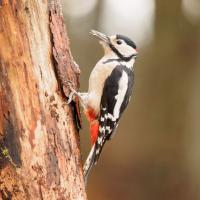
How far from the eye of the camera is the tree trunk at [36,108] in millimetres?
3543

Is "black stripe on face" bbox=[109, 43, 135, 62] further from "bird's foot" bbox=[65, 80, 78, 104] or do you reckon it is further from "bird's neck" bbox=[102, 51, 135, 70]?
"bird's foot" bbox=[65, 80, 78, 104]

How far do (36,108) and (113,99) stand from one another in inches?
39.5

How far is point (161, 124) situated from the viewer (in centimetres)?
955

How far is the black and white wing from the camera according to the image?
445 centimetres

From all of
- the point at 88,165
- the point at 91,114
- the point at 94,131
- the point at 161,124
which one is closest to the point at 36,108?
the point at 88,165

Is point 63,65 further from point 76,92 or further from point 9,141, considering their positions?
Answer: point 9,141

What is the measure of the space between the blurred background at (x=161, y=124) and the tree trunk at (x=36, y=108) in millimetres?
5492

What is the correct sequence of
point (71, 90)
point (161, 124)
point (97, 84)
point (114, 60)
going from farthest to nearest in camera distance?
point (161, 124), point (114, 60), point (97, 84), point (71, 90)

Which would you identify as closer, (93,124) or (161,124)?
(93,124)

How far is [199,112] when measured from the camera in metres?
9.30

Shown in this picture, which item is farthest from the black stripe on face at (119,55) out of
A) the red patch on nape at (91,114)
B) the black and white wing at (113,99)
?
the red patch on nape at (91,114)

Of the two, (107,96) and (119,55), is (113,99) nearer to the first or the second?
(107,96)

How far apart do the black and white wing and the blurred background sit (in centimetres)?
469

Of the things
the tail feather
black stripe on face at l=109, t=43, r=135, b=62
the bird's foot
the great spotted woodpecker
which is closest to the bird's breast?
the great spotted woodpecker
